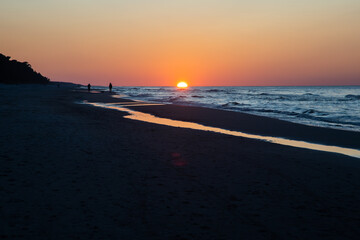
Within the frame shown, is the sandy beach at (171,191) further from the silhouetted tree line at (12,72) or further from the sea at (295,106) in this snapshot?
the silhouetted tree line at (12,72)

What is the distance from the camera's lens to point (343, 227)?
4.23 metres

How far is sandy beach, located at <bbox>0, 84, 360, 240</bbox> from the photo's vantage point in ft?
13.3

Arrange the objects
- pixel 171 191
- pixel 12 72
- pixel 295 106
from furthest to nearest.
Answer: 1. pixel 12 72
2. pixel 295 106
3. pixel 171 191

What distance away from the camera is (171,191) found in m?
5.52

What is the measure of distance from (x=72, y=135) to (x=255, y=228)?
878 cm

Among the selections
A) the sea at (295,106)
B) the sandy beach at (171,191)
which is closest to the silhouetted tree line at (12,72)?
the sea at (295,106)

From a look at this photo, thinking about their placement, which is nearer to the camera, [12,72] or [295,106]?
[295,106]

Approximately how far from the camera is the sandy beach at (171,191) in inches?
159

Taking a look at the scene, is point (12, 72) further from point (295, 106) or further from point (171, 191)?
point (171, 191)

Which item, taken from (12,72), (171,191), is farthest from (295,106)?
(12,72)

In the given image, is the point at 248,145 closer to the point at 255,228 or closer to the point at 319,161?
the point at 319,161

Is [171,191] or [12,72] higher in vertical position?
[12,72]

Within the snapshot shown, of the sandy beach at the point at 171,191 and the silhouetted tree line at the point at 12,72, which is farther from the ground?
the silhouetted tree line at the point at 12,72

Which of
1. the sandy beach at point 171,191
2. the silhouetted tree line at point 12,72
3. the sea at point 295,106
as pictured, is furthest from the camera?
the silhouetted tree line at point 12,72
